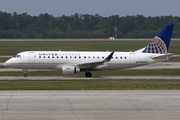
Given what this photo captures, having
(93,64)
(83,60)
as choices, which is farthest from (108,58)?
(83,60)

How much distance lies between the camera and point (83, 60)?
39844 millimetres

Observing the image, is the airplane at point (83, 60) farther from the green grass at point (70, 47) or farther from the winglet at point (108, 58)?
the green grass at point (70, 47)

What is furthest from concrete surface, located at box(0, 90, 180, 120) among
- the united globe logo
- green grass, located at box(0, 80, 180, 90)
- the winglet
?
the united globe logo

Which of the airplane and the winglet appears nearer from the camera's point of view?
the winglet

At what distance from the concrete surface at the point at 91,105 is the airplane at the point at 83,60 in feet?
43.6

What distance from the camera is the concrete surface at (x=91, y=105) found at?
1798cm

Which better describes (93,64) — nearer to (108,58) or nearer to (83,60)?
(83,60)

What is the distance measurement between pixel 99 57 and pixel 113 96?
16.5 meters

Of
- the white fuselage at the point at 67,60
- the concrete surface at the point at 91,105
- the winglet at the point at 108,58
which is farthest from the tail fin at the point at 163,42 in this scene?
the concrete surface at the point at 91,105

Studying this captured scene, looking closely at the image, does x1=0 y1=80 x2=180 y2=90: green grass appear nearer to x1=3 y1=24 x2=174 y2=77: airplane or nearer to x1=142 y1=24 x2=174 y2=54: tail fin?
x1=3 y1=24 x2=174 y2=77: airplane

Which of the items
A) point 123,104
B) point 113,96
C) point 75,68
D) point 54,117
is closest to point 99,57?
point 75,68

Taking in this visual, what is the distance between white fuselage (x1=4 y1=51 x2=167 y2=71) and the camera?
39125mm

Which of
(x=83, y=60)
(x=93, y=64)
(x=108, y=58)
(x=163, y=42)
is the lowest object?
(x=93, y=64)

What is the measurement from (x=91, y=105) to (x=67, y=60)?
19.1m
